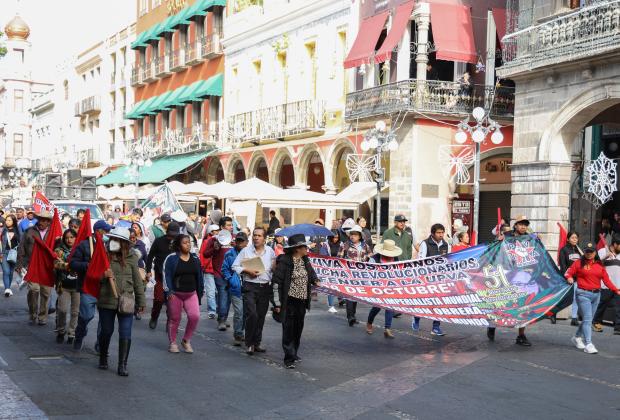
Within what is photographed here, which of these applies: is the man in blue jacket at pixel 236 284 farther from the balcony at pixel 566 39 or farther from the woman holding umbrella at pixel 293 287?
the balcony at pixel 566 39

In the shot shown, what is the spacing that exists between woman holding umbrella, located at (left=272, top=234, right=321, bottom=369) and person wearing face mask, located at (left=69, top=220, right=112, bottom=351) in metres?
2.31

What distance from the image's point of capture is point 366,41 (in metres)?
27.6

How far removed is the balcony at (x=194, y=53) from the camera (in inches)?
1670

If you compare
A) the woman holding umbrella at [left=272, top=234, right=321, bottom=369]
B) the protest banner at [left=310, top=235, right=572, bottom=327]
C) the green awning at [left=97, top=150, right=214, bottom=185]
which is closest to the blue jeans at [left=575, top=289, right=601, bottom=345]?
the protest banner at [left=310, top=235, right=572, bottom=327]

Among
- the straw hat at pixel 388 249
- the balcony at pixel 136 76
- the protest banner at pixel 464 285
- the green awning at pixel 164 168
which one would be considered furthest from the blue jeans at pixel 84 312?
the balcony at pixel 136 76

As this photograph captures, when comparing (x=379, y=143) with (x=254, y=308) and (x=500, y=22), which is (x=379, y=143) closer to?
(x=500, y=22)

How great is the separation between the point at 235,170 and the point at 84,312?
1108 inches

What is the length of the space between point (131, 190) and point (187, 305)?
28.3 m

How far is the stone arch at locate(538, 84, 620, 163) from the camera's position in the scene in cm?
1931

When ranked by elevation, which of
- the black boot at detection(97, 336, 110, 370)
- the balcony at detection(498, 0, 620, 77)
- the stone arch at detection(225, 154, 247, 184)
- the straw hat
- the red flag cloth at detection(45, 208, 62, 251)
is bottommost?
the black boot at detection(97, 336, 110, 370)

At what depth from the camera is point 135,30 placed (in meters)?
53.2

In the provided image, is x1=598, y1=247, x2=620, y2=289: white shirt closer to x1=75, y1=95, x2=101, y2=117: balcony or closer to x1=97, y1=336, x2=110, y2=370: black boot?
x1=97, y1=336, x2=110, y2=370: black boot

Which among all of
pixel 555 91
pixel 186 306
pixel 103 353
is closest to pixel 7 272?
pixel 186 306

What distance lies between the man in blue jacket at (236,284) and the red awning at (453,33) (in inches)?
515
